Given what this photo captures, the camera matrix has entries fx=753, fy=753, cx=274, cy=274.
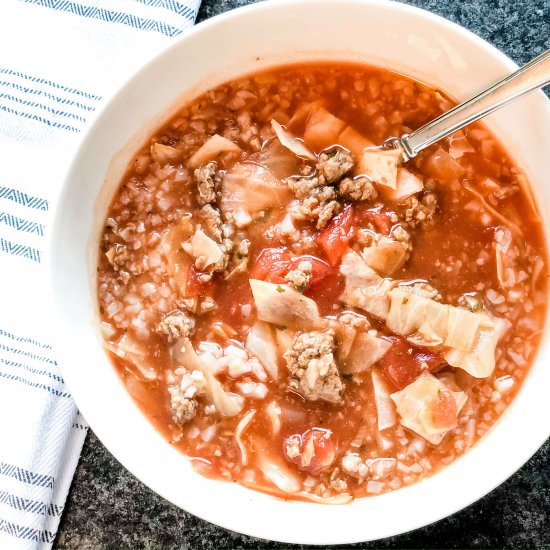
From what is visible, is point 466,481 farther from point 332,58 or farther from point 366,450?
point 332,58

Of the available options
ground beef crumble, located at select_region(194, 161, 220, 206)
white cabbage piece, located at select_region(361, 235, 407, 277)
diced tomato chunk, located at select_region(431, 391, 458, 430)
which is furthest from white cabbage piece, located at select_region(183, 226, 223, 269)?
diced tomato chunk, located at select_region(431, 391, 458, 430)

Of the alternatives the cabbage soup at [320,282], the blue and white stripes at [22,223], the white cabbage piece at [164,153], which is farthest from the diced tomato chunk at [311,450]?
the blue and white stripes at [22,223]

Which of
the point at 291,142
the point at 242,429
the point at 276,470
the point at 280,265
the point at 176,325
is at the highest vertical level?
the point at 291,142

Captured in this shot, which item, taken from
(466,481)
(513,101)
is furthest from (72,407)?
(513,101)

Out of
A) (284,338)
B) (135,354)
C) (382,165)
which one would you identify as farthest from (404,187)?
(135,354)

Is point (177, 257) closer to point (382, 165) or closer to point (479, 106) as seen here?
point (382, 165)

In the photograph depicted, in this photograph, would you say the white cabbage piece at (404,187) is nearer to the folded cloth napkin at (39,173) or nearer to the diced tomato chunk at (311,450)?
the diced tomato chunk at (311,450)

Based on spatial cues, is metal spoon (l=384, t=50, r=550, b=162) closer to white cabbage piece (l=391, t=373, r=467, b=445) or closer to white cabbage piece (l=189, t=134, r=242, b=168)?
white cabbage piece (l=189, t=134, r=242, b=168)
